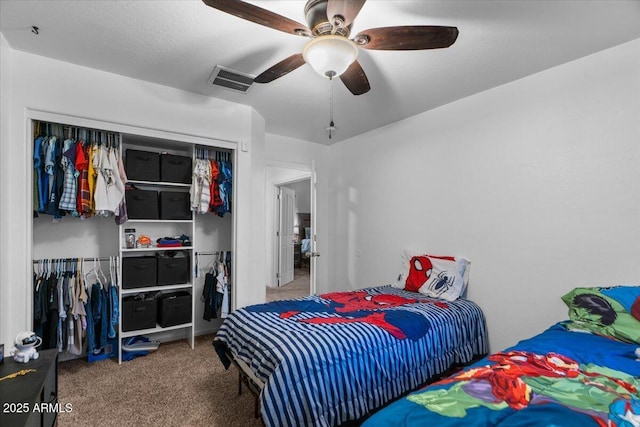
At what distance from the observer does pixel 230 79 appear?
8.76 ft

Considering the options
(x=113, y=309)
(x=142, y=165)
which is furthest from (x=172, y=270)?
(x=142, y=165)

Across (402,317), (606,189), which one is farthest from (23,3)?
(606,189)

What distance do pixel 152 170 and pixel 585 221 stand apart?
3.82 metres

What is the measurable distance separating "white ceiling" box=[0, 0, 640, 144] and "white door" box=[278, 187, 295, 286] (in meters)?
3.54

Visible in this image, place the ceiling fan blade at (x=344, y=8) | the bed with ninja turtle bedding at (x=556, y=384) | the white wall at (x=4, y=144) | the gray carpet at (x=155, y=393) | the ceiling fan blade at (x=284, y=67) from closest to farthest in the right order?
the bed with ninja turtle bedding at (x=556, y=384) → the ceiling fan blade at (x=344, y=8) → the ceiling fan blade at (x=284, y=67) → the gray carpet at (x=155, y=393) → the white wall at (x=4, y=144)

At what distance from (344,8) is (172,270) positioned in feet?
9.42

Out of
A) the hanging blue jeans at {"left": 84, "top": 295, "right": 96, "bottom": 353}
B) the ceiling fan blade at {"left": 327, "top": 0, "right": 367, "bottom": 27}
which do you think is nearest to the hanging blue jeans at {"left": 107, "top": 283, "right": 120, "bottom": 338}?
the hanging blue jeans at {"left": 84, "top": 295, "right": 96, "bottom": 353}

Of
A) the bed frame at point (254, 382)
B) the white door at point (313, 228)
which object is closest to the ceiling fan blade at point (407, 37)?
the bed frame at point (254, 382)

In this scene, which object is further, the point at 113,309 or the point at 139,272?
the point at 139,272

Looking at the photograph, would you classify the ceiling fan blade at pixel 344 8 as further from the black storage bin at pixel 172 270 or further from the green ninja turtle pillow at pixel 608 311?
the black storage bin at pixel 172 270

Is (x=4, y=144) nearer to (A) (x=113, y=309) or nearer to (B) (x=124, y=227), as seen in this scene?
(B) (x=124, y=227)

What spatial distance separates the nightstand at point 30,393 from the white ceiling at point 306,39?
6.60ft

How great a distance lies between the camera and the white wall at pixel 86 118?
229 centimetres

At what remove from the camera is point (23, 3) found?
5.89 ft
